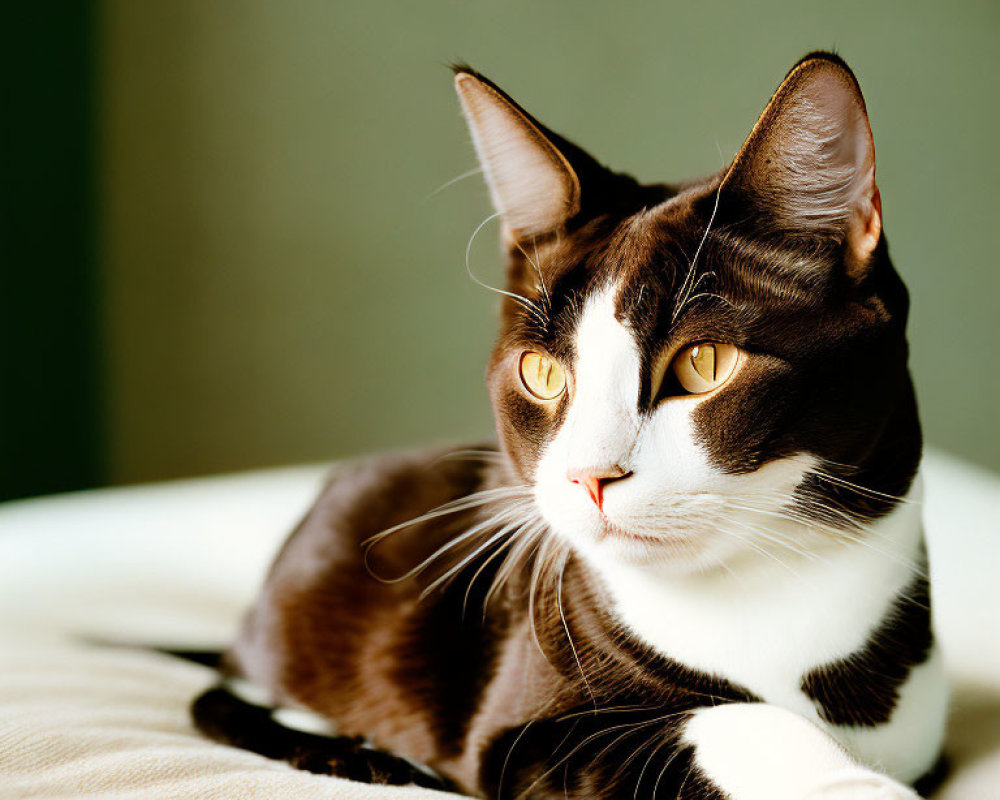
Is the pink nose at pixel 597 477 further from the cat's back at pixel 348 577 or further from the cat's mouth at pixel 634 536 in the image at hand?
the cat's back at pixel 348 577

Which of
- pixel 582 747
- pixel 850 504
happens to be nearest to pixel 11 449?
pixel 582 747

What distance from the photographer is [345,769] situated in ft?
2.52

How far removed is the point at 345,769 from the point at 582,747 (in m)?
0.21

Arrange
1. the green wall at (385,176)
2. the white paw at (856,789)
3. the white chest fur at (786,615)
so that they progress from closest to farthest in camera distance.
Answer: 1. the white paw at (856,789)
2. the white chest fur at (786,615)
3. the green wall at (385,176)

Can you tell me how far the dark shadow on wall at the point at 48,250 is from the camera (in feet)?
6.75

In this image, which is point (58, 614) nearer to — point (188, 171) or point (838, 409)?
point (838, 409)

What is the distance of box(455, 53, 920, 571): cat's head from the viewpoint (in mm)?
596

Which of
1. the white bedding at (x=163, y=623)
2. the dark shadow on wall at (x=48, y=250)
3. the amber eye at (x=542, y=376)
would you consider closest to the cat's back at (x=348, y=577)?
the white bedding at (x=163, y=623)

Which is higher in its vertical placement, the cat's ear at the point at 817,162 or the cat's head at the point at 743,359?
the cat's ear at the point at 817,162

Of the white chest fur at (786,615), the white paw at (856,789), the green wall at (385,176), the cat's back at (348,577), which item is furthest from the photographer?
the green wall at (385,176)

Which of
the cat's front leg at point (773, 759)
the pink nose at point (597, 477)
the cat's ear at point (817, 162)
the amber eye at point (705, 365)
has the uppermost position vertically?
the cat's ear at point (817, 162)

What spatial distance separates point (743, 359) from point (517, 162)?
24cm

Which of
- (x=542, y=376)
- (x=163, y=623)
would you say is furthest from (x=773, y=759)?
(x=163, y=623)

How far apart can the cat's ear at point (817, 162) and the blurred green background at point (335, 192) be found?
1.38 metres
